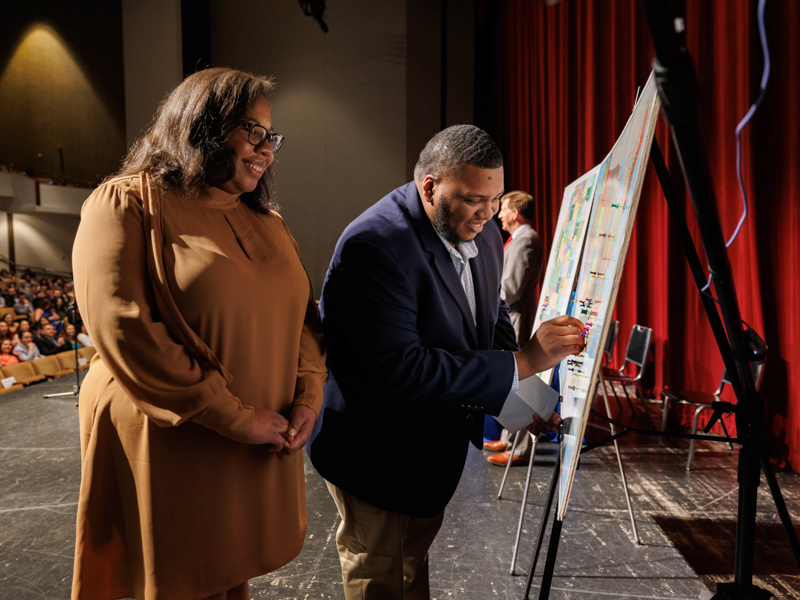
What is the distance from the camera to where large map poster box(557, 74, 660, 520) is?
1.08 metres

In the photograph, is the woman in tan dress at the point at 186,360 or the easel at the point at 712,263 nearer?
the easel at the point at 712,263

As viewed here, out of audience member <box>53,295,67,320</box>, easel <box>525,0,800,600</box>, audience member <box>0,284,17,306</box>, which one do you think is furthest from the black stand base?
audience member <box>0,284,17,306</box>

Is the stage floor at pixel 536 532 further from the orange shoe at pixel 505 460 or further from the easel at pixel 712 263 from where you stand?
the easel at pixel 712 263

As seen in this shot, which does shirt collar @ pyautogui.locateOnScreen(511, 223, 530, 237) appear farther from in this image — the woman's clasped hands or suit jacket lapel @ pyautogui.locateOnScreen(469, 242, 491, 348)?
the woman's clasped hands

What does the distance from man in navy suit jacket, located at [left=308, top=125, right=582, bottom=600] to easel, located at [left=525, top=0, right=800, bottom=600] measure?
33 cm

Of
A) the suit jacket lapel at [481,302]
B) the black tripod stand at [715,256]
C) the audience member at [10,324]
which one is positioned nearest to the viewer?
the black tripod stand at [715,256]

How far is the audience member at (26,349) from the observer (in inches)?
246

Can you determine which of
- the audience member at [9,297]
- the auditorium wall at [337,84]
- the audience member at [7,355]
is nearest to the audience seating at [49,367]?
the audience member at [7,355]

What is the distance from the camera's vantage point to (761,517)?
2.89 m

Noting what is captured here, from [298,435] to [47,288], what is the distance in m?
11.2

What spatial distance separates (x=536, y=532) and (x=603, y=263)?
1904 mm

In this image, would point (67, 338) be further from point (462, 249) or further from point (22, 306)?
point (462, 249)

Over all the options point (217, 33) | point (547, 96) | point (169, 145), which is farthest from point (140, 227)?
point (217, 33)

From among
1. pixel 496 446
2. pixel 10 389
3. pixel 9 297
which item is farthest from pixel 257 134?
pixel 9 297
